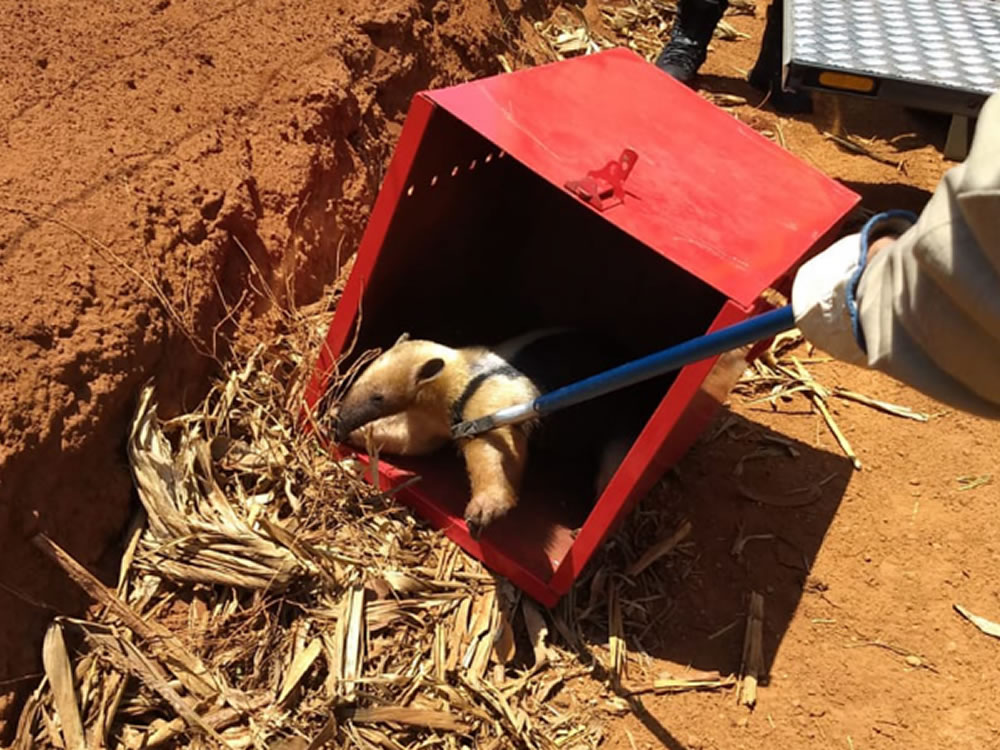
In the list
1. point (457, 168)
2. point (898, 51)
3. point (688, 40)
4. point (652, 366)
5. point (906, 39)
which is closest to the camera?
point (652, 366)

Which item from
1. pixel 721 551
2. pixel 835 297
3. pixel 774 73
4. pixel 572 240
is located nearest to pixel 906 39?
pixel 774 73

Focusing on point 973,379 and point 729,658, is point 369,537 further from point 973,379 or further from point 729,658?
point 973,379

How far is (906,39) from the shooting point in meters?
5.83

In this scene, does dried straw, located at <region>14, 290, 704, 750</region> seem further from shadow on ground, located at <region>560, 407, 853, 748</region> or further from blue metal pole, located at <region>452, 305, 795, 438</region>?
blue metal pole, located at <region>452, 305, 795, 438</region>

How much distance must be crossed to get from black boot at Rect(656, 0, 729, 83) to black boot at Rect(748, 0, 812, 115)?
1.79 feet

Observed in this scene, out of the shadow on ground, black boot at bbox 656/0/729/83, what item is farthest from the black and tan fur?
black boot at bbox 656/0/729/83

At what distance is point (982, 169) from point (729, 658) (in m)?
2.57

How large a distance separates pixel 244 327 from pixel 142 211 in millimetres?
556

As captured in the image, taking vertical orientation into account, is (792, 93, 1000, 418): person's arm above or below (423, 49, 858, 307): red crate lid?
above

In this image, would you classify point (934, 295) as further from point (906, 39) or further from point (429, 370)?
point (906, 39)

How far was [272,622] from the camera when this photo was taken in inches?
137

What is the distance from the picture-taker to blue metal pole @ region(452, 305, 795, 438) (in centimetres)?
248

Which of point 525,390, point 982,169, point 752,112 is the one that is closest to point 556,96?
point 525,390

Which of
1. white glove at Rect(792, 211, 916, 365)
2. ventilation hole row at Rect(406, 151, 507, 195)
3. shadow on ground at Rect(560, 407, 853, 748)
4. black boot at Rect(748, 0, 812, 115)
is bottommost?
shadow on ground at Rect(560, 407, 853, 748)
